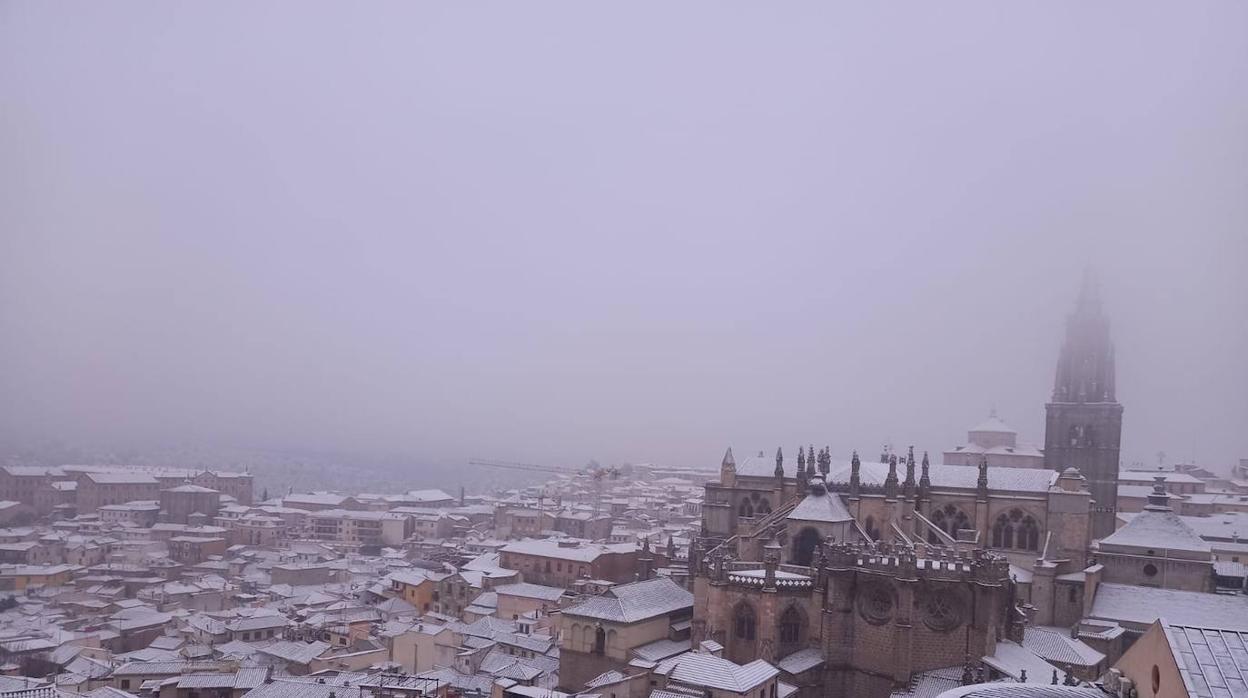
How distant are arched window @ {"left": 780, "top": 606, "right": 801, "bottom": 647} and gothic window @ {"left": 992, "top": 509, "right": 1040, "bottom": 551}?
14822 mm

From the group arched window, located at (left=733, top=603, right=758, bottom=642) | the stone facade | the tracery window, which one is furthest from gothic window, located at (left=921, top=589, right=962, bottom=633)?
the tracery window

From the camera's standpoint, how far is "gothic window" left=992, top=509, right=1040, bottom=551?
43.1m

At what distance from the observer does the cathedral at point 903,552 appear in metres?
32.2

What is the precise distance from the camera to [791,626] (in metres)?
34.7

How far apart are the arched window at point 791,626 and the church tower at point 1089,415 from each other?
26310 millimetres

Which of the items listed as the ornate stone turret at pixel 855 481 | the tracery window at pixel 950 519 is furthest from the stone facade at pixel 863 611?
the tracery window at pixel 950 519

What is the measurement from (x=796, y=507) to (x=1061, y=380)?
24619 mm

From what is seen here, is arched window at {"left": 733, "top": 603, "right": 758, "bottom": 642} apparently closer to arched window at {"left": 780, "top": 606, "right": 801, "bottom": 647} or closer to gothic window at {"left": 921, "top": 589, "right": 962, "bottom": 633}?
arched window at {"left": 780, "top": 606, "right": 801, "bottom": 647}

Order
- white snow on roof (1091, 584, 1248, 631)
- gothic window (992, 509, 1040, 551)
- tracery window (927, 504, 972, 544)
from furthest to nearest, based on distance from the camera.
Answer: tracery window (927, 504, 972, 544) < gothic window (992, 509, 1040, 551) < white snow on roof (1091, 584, 1248, 631)

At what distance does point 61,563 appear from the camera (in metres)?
73.8

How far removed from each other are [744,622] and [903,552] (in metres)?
6.83

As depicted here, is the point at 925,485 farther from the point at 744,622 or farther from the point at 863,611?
the point at 744,622

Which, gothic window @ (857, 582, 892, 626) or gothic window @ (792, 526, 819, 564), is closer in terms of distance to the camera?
gothic window @ (857, 582, 892, 626)

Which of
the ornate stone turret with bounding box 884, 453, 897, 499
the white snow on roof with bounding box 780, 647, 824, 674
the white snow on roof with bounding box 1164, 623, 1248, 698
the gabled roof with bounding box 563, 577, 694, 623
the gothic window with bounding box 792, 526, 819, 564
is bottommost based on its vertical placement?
the white snow on roof with bounding box 780, 647, 824, 674
